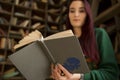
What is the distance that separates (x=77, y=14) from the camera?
1354 mm

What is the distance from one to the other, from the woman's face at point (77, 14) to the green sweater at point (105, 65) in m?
0.14

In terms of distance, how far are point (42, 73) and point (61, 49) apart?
214mm

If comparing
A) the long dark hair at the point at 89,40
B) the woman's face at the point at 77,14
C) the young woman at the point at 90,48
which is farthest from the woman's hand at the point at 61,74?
the woman's face at the point at 77,14

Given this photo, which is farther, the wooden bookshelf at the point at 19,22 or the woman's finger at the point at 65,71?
the wooden bookshelf at the point at 19,22

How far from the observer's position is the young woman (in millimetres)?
1201

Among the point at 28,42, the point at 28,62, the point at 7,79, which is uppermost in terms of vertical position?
the point at 28,42

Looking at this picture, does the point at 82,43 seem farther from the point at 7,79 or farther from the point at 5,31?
the point at 5,31

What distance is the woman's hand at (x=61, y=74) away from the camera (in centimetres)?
118

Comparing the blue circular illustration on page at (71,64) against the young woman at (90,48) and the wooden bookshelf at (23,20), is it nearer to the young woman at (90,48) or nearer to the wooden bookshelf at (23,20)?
the young woman at (90,48)

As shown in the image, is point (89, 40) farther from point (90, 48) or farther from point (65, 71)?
point (65, 71)

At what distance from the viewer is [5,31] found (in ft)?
12.7

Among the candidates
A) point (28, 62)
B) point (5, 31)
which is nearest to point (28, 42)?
point (28, 62)

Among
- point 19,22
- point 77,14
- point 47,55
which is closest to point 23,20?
point 19,22

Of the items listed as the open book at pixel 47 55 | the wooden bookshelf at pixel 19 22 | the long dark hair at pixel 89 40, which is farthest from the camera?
the wooden bookshelf at pixel 19 22
